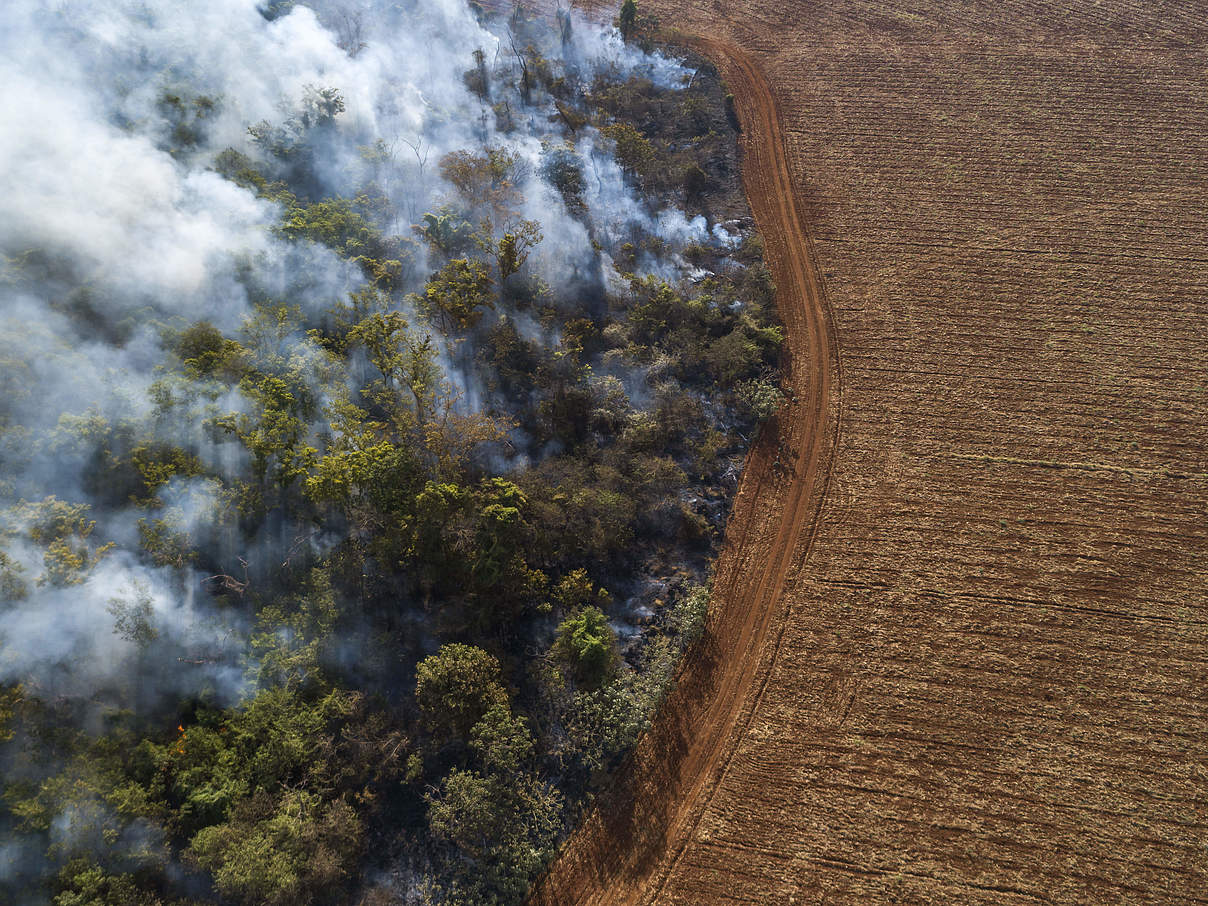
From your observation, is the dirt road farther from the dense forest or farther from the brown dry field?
the dense forest

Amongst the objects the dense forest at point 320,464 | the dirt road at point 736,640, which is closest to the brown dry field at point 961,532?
the dirt road at point 736,640

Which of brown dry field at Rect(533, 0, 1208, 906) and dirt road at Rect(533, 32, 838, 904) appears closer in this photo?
dirt road at Rect(533, 32, 838, 904)

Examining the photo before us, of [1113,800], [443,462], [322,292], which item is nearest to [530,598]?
[443,462]

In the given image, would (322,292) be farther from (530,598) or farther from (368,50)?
(368,50)

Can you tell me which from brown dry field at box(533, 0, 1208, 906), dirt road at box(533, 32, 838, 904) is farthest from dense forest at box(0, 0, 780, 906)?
brown dry field at box(533, 0, 1208, 906)

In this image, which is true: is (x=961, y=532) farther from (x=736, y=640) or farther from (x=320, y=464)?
(x=320, y=464)
